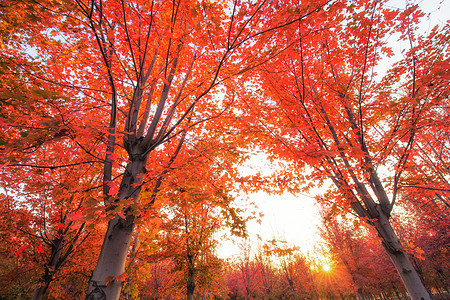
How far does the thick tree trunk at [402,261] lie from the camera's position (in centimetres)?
Result: 304

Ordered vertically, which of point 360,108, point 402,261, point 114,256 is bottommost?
point 402,261

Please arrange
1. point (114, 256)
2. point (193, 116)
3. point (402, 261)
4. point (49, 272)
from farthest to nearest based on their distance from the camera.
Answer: point (49, 272) → point (193, 116) → point (402, 261) → point (114, 256)

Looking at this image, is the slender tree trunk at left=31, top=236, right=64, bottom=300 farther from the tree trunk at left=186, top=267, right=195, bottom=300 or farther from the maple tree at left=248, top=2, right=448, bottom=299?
the maple tree at left=248, top=2, right=448, bottom=299

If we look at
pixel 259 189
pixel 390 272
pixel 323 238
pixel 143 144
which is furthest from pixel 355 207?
pixel 323 238

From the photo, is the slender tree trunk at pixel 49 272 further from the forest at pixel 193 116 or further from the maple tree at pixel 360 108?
the maple tree at pixel 360 108

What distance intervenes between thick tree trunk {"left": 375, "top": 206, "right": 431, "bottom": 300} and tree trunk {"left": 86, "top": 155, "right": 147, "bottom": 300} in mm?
4246

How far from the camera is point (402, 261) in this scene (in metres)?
3.23

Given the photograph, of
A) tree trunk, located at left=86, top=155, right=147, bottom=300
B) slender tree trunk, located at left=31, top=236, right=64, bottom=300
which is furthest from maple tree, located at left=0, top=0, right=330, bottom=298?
slender tree trunk, located at left=31, top=236, right=64, bottom=300

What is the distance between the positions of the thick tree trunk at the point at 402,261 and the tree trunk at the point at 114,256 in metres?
4.25

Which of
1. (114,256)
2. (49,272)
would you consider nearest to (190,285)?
(49,272)

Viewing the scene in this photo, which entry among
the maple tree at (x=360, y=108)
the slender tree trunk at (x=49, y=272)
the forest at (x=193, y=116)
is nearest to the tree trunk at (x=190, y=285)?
the forest at (x=193, y=116)

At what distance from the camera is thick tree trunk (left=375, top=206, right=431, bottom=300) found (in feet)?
9.99

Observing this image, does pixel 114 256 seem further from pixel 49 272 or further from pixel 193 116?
pixel 49 272

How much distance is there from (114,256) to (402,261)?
15.0ft
